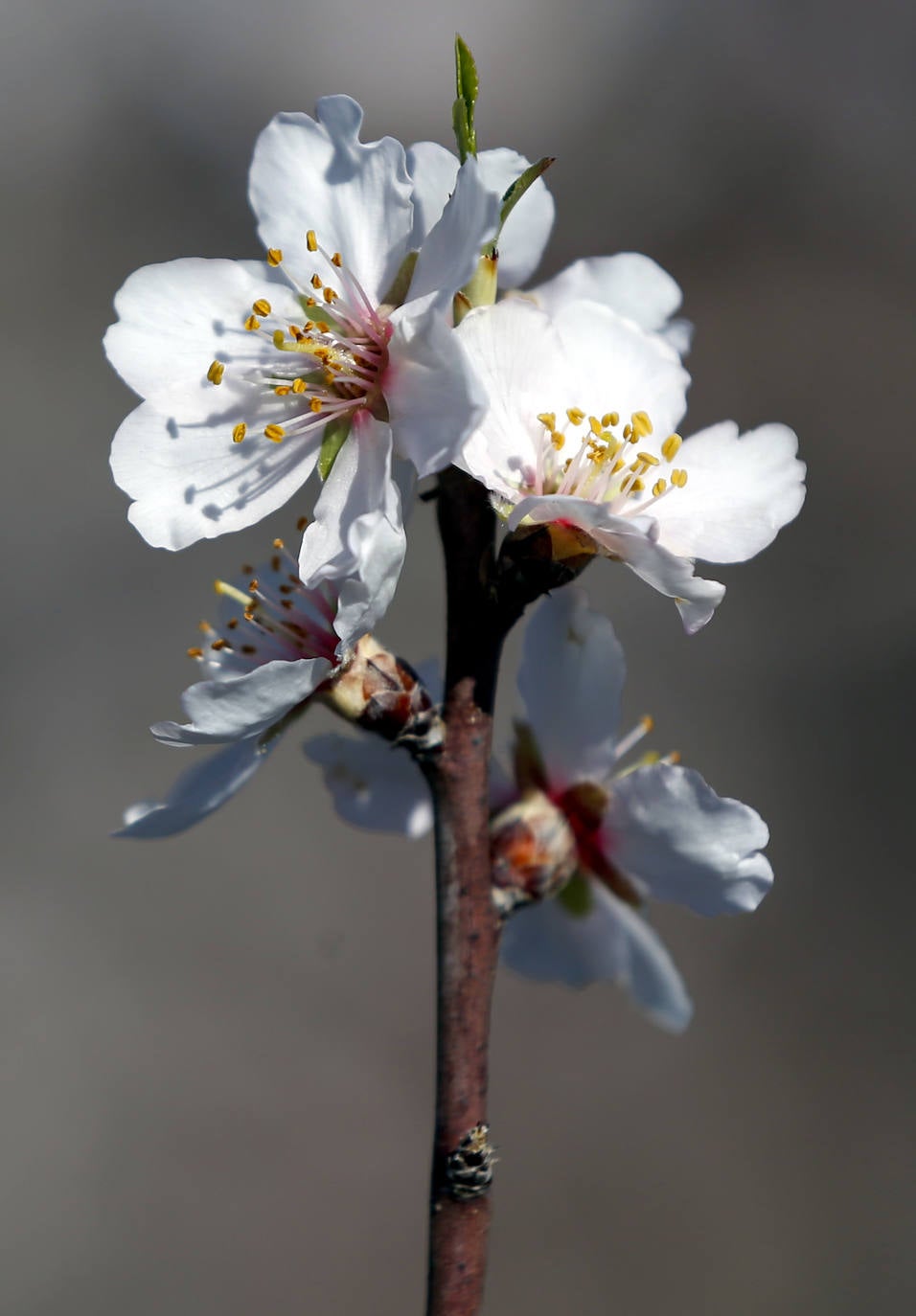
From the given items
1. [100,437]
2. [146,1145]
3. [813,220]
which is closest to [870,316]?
[813,220]

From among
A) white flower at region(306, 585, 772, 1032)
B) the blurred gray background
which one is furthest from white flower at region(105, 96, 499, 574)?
the blurred gray background

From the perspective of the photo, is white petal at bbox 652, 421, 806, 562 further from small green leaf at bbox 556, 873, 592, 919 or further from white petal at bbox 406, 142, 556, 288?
small green leaf at bbox 556, 873, 592, 919

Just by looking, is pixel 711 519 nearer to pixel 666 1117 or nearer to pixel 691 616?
pixel 691 616

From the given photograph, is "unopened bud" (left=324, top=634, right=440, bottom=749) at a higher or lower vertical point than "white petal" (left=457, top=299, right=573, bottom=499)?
lower

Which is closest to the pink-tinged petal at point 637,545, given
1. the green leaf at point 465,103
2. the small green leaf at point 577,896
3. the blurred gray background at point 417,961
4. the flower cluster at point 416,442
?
the flower cluster at point 416,442

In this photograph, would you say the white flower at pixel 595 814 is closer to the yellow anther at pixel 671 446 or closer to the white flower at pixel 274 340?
the yellow anther at pixel 671 446

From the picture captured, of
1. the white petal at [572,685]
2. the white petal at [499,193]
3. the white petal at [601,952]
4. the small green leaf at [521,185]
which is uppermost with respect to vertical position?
the white petal at [499,193]

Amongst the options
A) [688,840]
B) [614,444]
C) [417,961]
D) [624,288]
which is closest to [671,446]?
[614,444]
